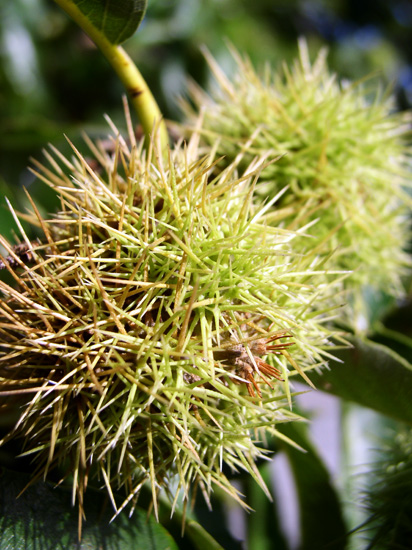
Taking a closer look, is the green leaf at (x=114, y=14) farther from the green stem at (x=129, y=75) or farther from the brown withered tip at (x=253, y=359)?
the brown withered tip at (x=253, y=359)

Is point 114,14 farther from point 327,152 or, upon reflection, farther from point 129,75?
point 327,152

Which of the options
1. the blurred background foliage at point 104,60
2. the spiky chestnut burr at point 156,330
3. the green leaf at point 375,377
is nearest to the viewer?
the spiky chestnut burr at point 156,330

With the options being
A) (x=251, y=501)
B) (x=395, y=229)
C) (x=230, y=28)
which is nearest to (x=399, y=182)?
(x=395, y=229)

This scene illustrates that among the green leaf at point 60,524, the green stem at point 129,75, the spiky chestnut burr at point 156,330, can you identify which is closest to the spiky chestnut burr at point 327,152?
the green stem at point 129,75

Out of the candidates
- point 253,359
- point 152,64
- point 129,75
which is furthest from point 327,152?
point 152,64

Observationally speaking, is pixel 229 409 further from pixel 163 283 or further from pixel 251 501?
pixel 251 501

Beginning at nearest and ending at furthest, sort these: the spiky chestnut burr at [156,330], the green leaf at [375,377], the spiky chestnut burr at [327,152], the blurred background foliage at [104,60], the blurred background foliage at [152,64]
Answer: the spiky chestnut burr at [156,330] < the green leaf at [375,377] < the spiky chestnut burr at [327,152] < the blurred background foliage at [152,64] < the blurred background foliage at [104,60]

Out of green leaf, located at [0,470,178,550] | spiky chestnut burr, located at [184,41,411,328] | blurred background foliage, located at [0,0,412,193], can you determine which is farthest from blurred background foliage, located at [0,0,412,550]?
green leaf, located at [0,470,178,550]
